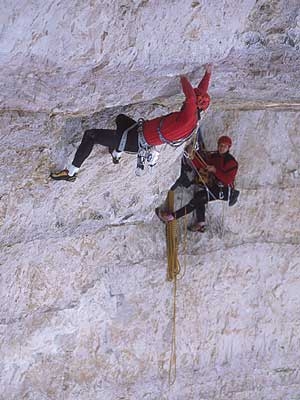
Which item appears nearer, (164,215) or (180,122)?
(180,122)

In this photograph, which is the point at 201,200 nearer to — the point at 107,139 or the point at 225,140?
the point at 225,140

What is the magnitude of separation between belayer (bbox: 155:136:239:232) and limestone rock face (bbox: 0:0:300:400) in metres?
0.20

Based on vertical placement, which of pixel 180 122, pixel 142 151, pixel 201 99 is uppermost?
pixel 201 99

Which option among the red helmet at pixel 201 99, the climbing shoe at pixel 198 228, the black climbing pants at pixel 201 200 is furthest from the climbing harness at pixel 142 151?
the climbing shoe at pixel 198 228

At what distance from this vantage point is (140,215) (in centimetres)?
638

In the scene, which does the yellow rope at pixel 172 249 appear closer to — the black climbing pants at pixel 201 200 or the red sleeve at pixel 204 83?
the black climbing pants at pixel 201 200

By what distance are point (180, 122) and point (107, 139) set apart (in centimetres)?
61

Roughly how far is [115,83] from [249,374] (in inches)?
161

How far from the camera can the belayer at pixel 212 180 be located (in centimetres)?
617

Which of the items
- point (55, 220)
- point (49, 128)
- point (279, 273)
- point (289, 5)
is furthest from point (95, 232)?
point (289, 5)

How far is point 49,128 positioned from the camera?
15.8 ft

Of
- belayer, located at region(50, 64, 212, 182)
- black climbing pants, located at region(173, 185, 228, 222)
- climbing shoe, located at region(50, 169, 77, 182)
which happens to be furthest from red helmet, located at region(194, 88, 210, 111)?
black climbing pants, located at region(173, 185, 228, 222)

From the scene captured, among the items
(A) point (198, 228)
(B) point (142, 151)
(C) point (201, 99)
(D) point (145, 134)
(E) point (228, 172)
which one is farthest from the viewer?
(A) point (198, 228)

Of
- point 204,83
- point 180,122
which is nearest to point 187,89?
point 204,83
